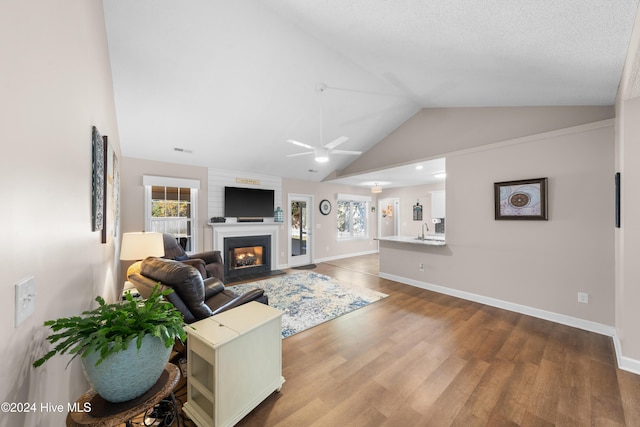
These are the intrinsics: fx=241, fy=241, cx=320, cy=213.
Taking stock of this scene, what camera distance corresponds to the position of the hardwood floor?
1.76 m

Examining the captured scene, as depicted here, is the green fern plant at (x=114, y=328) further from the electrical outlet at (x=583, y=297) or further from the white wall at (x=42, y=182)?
the electrical outlet at (x=583, y=297)

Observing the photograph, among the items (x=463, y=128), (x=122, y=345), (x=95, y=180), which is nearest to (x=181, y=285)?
(x=95, y=180)

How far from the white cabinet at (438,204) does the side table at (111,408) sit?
6.68 m

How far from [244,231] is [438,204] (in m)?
5.13

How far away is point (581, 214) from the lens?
3.06 meters

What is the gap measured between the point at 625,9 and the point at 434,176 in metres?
4.53

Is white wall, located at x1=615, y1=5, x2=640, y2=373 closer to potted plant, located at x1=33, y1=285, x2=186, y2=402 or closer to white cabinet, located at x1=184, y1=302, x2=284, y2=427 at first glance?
white cabinet, located at x1=184, y1=302, x2=284, y2=427

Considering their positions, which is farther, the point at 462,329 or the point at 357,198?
the point at 357,198

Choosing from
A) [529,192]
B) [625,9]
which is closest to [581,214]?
[529,192]

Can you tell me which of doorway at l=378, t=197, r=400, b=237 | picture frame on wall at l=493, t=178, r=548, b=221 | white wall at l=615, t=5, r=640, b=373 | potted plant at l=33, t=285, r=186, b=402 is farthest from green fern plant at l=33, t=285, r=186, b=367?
doorway at l=378, t=197, r=400, b=237

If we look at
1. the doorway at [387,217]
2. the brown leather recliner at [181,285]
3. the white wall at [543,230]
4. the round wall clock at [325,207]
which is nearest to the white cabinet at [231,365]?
the brown leather recliner at [181,285]

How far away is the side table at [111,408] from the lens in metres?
0.92

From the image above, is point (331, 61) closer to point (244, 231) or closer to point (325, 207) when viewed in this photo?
point (244, 231)

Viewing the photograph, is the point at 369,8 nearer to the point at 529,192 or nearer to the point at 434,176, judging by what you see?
the point at 529,192
